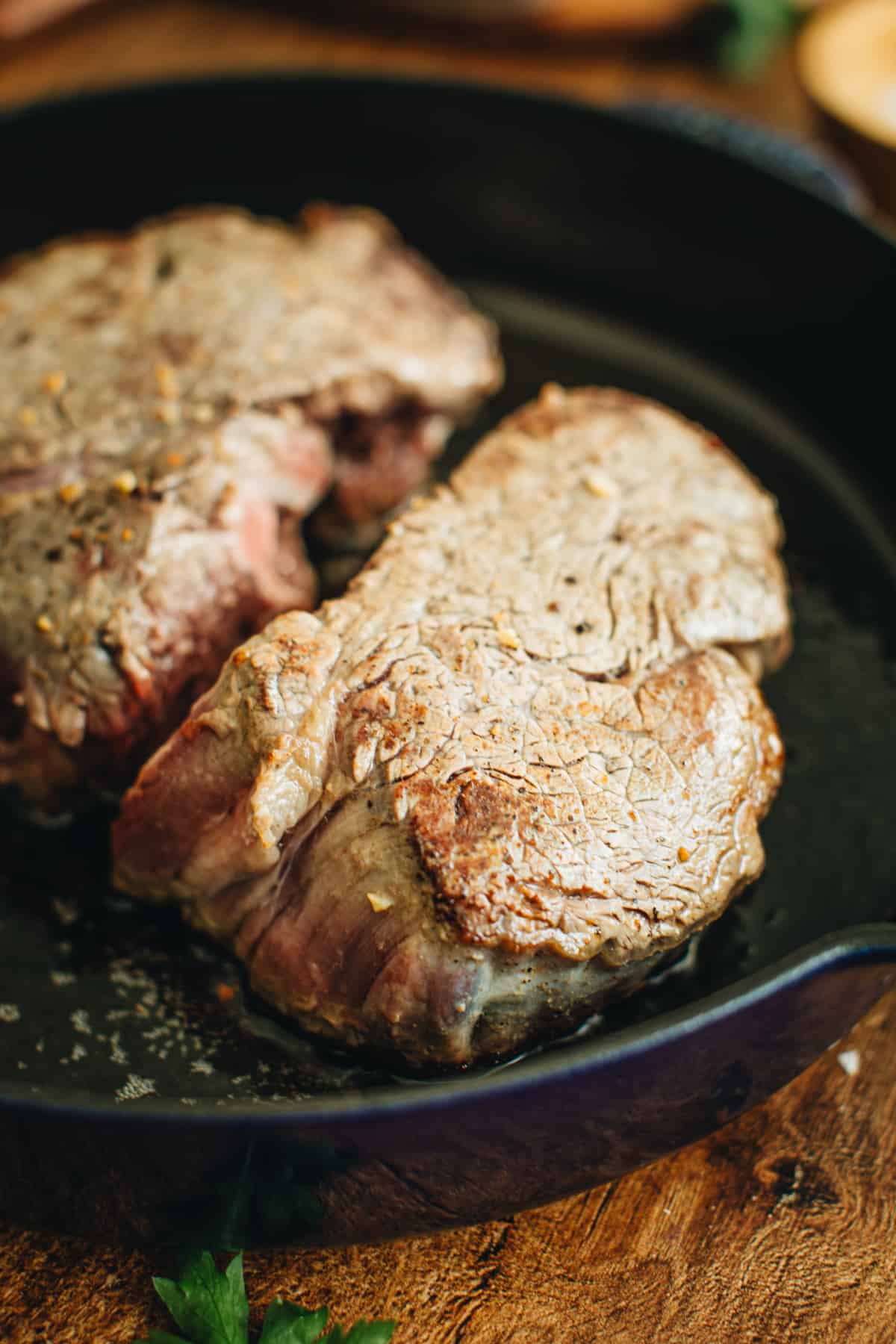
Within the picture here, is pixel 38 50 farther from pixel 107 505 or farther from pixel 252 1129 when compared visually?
pixel 252 1129

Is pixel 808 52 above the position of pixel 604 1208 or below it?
above

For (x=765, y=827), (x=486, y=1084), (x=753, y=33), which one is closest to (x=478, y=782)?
(x=486, y=1084)

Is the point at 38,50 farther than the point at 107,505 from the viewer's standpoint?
Yes

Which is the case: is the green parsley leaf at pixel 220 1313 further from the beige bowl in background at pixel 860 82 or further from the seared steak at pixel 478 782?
the beige bowl in background at pixel 860 82

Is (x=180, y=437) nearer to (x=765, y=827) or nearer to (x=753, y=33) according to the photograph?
(x=765, y=827)

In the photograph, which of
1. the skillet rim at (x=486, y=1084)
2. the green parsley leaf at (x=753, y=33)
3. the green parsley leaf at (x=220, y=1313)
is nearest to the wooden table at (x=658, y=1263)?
the green parsley leaf at (x=220, y=1313)

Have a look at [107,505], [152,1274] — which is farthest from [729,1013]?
[107,505]
